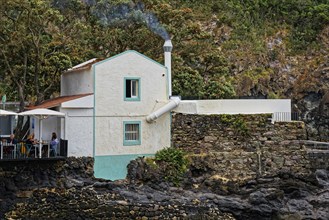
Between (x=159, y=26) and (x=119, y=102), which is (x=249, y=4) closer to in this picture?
(x=159, y=26)

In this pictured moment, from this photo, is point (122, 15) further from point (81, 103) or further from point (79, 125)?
point (79, 125)

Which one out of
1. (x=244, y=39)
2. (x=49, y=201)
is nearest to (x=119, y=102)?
(x=49, y=201)

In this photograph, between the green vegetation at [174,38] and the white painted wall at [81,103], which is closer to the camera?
the white painted wall at [81,103]

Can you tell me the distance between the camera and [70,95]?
3238 cm

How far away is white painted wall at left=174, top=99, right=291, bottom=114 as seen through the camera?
3097cm

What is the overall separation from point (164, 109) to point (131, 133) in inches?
77.3

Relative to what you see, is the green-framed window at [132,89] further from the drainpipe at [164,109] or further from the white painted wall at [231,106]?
the white painted wall at [231,106]

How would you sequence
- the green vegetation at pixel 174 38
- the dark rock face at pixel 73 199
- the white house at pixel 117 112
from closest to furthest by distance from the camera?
the dark rock face at pixel 73 199, the white house at pixel 117 112, the green vegetation at pixel 174 38

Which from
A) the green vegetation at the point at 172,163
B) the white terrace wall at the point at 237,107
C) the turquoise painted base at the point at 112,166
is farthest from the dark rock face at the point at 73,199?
the white terrace wall at the point at 237,107

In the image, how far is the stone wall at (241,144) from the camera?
30656 mm

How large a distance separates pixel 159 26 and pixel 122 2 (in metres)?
4.23

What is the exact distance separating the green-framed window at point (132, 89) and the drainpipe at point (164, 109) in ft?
3.42

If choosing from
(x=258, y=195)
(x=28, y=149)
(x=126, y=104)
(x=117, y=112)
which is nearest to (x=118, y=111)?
(x=117, y=112)

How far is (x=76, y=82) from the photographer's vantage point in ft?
104
